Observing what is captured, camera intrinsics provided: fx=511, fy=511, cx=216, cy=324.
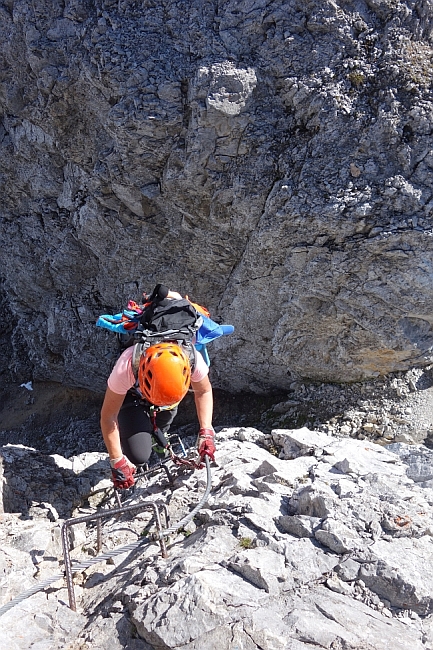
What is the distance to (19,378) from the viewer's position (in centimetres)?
1466

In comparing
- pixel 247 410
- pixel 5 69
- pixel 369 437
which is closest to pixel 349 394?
pixel 369 437

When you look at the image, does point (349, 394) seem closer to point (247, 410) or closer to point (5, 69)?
point (247, 410)

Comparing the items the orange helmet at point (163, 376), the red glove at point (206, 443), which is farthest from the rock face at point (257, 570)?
the orange helmet at point (163, 376)

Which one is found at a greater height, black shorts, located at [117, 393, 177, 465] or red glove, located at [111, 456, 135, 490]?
red glove, located at [111, 456, 135, 490]

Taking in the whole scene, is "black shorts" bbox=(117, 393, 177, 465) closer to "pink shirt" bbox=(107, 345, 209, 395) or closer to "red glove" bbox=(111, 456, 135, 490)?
"red glove" bbox=(111, 456, 135, 490)

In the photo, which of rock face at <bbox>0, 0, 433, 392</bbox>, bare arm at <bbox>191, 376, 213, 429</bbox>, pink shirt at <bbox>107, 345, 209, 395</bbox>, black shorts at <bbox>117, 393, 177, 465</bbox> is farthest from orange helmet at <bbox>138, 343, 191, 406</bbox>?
rock face at <bbox>0, 0, 433, 392</bbox>

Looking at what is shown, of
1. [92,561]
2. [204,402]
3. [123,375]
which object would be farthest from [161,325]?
[92,561]

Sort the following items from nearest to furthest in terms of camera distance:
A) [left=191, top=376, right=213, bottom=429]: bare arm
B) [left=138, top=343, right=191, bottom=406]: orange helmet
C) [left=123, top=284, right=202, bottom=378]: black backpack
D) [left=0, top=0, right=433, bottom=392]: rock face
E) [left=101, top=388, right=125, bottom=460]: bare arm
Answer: [left=138, top=343, right=191, bottom=406]: orange helmet → [left=123, top=284, right=202, bottom=378]: black backpack → [left=101, top=388, right=125, bottom=460]: bare arm → [left=191, top=376, right=213, bottom=429]: bare arm → [left=0, top=0, right=433, bottom=392]: rock face

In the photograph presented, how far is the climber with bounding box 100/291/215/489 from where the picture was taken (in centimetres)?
407

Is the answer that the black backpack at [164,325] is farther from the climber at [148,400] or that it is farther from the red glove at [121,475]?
the red glove at [121,475]

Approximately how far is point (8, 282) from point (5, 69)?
504cm

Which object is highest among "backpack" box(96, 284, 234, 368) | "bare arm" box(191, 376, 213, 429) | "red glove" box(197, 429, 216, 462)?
"backpack" box(96, 284, 234, 368)

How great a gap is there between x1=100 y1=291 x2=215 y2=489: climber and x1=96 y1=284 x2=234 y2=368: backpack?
0.27 feet

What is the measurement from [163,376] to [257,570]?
1.56 metres
